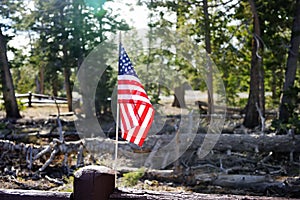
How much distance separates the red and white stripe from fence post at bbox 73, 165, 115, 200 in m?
1.09

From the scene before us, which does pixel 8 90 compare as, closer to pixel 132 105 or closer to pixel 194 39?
→ pixel 194 39

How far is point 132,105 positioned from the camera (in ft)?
9.17

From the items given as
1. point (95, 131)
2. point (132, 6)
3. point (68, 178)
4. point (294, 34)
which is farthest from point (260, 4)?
point (68, 178)

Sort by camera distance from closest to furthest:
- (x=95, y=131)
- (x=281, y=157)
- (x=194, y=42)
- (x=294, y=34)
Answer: (x=281, y=157)
(x=294, y=34)
(x=95, y=131)
(x=194, y=42)

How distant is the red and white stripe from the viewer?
274cm

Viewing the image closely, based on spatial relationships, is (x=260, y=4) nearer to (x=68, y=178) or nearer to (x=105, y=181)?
(x=68, y=178)

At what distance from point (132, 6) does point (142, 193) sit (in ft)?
43.3

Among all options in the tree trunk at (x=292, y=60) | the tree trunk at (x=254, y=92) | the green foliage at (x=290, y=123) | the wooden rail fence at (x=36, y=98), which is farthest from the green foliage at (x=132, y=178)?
the wooden rail fence at (x=36, y=98)

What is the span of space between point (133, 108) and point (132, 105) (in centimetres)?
2

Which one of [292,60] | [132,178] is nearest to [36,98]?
[292,60]

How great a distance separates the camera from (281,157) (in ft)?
27.6

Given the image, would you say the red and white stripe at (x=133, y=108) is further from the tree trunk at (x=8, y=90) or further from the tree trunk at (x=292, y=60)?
the tree trunk at (x=8, y=90)

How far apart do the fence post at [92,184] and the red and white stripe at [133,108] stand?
1094 mm

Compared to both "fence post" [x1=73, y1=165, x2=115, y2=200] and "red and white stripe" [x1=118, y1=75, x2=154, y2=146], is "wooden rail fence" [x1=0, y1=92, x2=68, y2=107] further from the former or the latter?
"fence post" [x1=73, y1=165, x2=115, y2=200]
